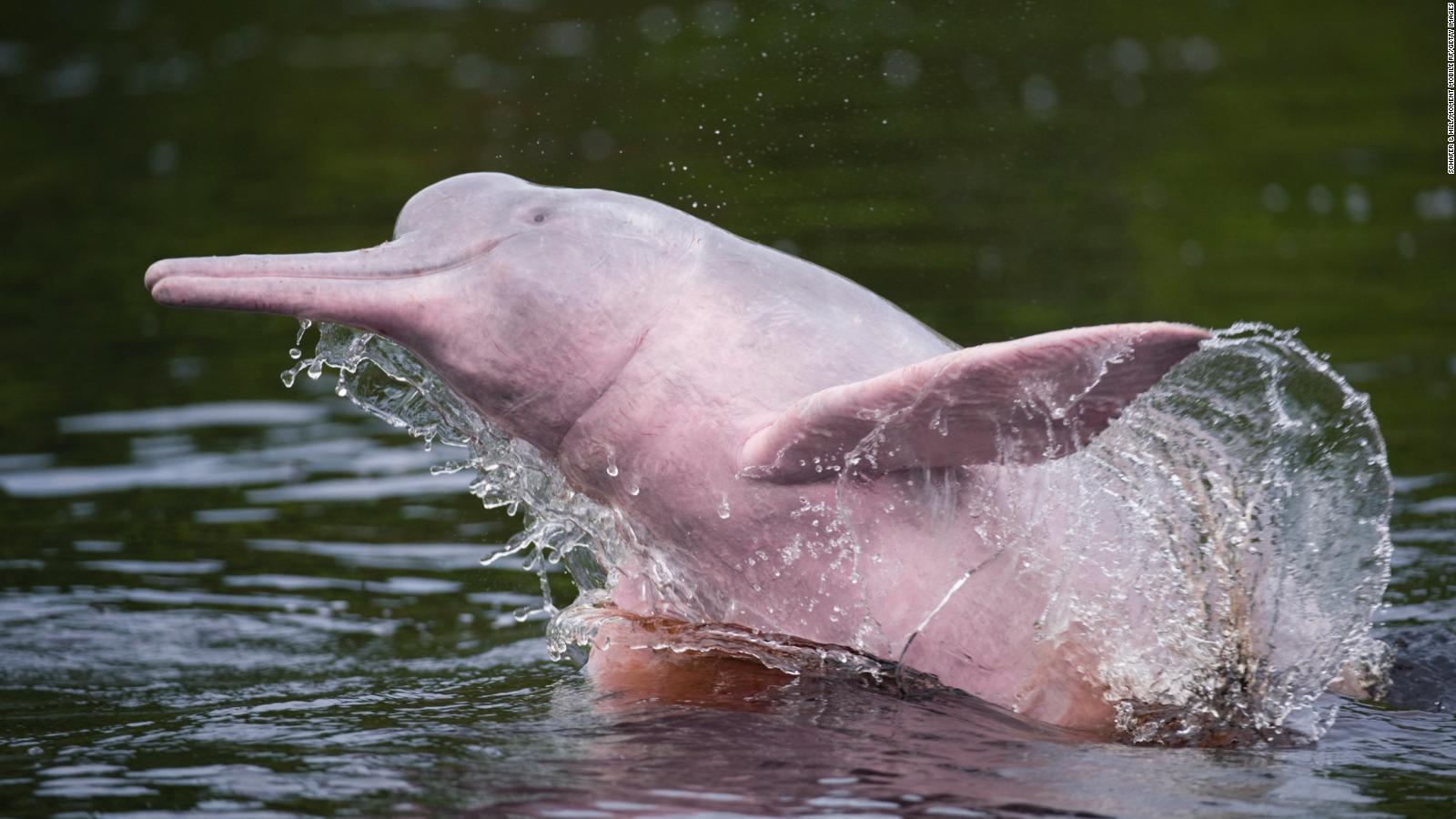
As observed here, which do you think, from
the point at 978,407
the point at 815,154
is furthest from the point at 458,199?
the point at 815,154

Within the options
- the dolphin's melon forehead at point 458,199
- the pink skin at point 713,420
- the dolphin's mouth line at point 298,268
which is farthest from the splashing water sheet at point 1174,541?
the dolphin's melon forehead at point 458,199

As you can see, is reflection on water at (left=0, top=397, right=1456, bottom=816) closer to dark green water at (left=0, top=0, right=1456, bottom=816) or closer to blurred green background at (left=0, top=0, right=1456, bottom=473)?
dark green water at (left=0, top=0, right=1456, bottom=816)

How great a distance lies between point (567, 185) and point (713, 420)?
12.7 m

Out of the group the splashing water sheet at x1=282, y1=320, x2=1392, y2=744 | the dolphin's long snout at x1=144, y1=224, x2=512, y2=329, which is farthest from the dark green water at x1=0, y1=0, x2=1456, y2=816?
the dolphin's long snout at x1=144, y1=224, x2=512, y2=329

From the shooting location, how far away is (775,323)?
644 centimetres

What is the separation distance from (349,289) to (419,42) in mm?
24340

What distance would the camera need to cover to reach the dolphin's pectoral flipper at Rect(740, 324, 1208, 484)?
18.4 feet

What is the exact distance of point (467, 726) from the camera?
6.42 meters

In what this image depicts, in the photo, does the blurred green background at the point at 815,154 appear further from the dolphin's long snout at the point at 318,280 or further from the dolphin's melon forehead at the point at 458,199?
the dolphin's long snout at the point at 318,280

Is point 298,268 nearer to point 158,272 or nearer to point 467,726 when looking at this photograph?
point 158,272

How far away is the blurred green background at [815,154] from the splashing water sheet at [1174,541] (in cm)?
408

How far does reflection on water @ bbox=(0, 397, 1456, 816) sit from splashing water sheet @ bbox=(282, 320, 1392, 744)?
25 centimetres

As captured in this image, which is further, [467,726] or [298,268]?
[467,726]

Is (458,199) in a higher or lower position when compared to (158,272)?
higher
